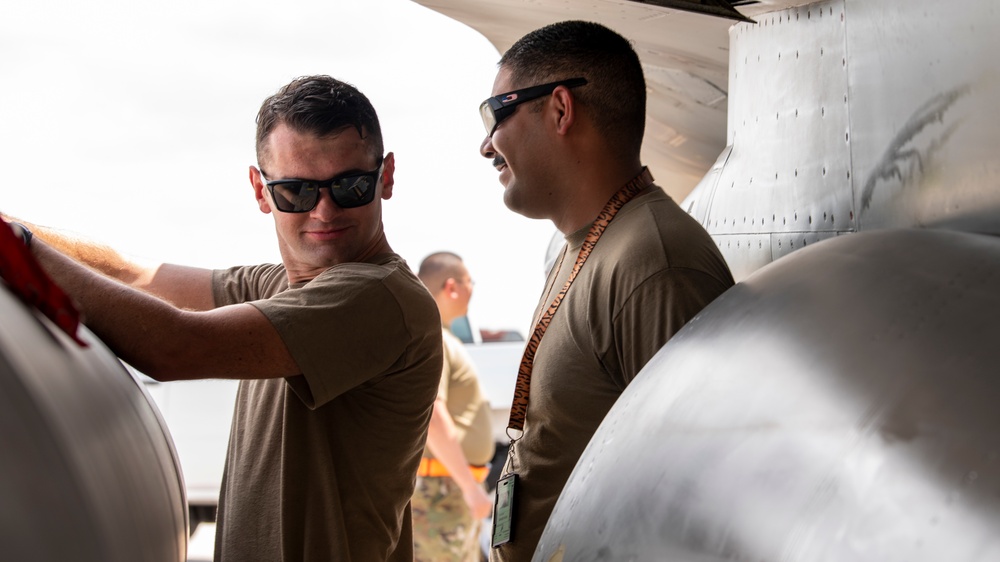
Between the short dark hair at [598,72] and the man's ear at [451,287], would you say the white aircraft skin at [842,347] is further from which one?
the man's ear at [451,287]

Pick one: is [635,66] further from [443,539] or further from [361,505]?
[443,539]

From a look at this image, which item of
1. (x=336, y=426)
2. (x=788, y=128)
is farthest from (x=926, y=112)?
(x=336, y=426)

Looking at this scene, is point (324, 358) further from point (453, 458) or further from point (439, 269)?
point (439, 269)

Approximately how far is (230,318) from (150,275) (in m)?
0.76

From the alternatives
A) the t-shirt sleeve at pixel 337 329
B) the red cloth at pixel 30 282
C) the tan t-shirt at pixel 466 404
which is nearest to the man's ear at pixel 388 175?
the t-shirt sleeve at pixel 337 329

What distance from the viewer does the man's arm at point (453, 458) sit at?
4559 millimetres

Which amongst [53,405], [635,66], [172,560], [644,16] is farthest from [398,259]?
[644,16]

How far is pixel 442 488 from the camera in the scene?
468 cm

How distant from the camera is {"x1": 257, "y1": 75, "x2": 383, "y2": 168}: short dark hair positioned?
186 cm

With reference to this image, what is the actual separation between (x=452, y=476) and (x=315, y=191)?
2971 mm

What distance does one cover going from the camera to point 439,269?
568 centimetres

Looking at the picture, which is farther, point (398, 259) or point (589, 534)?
point (398, 259)

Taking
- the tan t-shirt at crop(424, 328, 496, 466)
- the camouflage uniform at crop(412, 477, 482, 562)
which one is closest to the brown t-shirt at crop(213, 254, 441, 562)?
the camouflage uniform at crop(412, 477, 482, 562)

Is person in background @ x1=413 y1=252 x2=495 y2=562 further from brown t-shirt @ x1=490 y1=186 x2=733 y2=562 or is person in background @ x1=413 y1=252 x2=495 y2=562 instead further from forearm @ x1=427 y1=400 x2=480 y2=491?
brown t-shirt @ x1=490 y1=186 x2=733 y2=562
